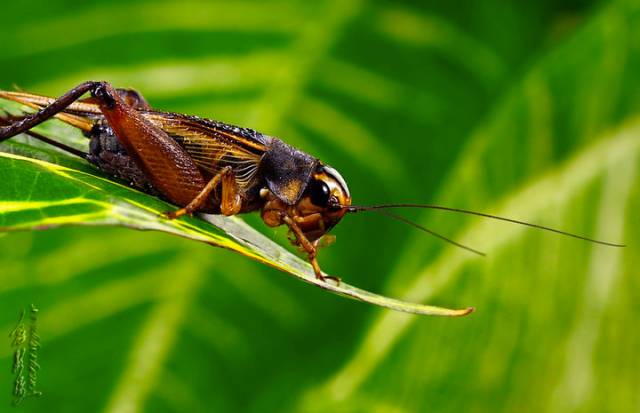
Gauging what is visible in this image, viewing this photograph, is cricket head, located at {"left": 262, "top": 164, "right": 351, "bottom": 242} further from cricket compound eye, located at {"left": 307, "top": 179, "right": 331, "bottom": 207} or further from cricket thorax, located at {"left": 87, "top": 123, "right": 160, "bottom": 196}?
cricket thorax, located at {"left": 87, "top": 123, "right": 160, "bottom": 196}

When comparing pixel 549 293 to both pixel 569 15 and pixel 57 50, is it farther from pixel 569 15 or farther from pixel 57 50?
pixel 57 50

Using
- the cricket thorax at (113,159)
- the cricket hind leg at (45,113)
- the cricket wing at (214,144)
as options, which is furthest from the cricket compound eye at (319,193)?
the cricket hind leg at (45,113)

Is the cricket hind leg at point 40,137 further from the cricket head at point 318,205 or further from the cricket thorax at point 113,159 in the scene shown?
the cricket head at point 318,205

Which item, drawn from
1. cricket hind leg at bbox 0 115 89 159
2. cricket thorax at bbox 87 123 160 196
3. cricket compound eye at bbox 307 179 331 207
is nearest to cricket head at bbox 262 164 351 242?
cricket compound eye at bbox 307 179 331 207

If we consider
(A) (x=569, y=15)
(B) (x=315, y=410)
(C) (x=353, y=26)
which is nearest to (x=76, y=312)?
(B) (x=315, y=410)

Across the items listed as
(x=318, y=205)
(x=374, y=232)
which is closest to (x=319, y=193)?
(x=318, y=205)
